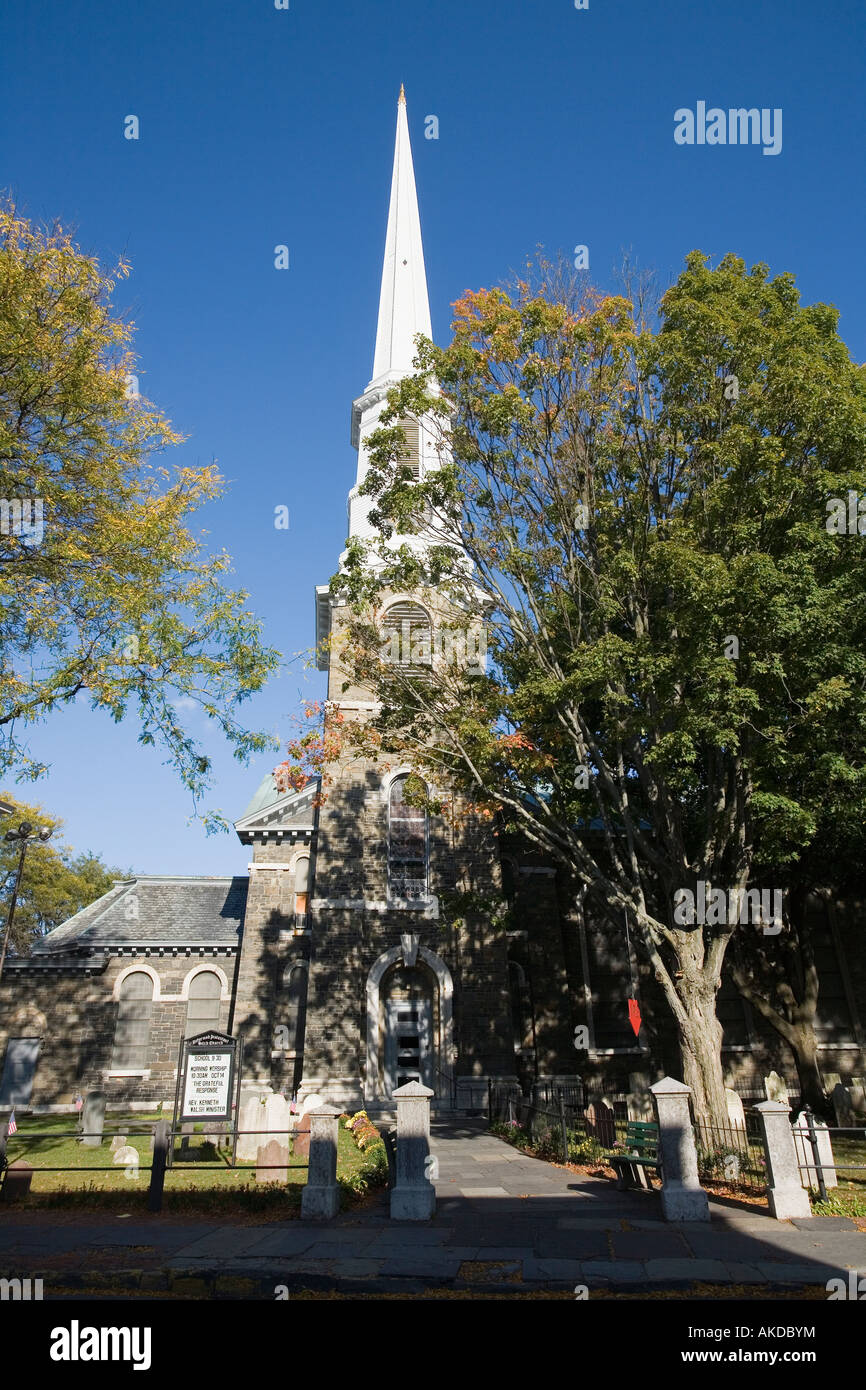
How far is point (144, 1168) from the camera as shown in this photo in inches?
587

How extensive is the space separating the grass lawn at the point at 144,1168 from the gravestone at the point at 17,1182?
0.16m

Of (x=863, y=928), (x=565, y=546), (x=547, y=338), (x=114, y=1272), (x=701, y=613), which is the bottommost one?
(x=114, y=1272)

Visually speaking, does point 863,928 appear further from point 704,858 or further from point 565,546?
point 565,546

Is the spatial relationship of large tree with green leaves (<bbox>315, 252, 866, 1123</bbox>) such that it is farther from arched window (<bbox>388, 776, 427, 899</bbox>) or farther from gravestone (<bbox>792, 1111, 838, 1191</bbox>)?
arched window (<bbox>388, 776, 427, 899</bbox>)

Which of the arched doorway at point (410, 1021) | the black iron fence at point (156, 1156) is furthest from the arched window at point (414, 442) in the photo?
the black iron fence at point (156, 1156)

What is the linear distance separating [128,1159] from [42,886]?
127 feet

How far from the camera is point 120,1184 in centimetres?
1255

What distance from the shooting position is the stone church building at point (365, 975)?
66.4ft

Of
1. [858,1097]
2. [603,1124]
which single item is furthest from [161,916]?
[858,1097]

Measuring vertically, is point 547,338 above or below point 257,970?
above

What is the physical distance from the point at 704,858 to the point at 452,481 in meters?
7.63

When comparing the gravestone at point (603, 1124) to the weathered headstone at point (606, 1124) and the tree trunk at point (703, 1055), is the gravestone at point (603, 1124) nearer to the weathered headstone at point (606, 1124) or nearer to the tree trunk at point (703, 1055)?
the weathered headstone at point (606, 1124)

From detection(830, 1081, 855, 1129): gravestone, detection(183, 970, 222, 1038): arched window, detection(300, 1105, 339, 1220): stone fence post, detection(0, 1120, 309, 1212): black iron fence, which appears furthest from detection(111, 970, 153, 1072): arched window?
detection(830, 1081, 855, 1129): gravestone
